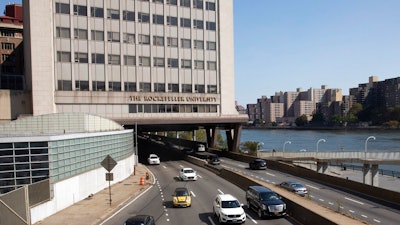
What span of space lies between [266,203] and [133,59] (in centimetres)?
5222

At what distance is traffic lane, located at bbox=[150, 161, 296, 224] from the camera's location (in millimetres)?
23828

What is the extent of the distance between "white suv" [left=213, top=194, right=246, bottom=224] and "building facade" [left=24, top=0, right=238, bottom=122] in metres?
46.7

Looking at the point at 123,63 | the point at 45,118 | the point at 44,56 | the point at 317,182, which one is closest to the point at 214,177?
the point at 317,182

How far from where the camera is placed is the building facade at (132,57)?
63406 mm

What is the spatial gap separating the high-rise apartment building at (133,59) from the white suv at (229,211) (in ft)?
151

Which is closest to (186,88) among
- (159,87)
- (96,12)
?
(159,87)

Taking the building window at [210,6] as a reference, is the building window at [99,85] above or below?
below

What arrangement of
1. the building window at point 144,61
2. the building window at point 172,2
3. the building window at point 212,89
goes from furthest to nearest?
the building window at point 212,89 < the building window at point 172,2 < the building window at point 144,61

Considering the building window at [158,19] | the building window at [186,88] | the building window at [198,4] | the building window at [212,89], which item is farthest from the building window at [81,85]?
the building window at [198,4]

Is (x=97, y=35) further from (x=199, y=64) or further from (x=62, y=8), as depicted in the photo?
(x=199, y=64)

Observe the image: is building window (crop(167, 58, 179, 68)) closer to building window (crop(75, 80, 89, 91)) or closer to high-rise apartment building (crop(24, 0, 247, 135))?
high-rise apartment building (crop(24, 0, 247, 135))

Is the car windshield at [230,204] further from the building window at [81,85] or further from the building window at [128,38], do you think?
the building window at [128,38]

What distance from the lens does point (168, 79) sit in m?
73.0

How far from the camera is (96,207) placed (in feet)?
92.7
